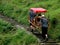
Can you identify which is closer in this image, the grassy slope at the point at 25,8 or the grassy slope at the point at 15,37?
the grassy slope at the point at 15,37

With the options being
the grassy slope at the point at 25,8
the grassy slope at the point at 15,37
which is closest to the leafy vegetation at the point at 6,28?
the grassy slope at the point at 15,37

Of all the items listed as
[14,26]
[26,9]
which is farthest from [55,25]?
[26,9]

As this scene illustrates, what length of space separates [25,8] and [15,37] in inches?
204

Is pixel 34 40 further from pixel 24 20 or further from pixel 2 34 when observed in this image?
pixel 24 20

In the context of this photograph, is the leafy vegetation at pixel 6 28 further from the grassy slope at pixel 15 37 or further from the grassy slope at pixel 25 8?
the grassy slope at pixel 25 8


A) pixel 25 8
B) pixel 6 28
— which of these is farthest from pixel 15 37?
pixel 25 8

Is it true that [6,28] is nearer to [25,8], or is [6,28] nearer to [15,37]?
[15,37]

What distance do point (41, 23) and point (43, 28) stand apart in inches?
14.0

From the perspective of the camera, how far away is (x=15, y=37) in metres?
17.3

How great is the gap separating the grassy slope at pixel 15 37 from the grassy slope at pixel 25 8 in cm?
136

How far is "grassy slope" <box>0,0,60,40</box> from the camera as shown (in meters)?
18.1

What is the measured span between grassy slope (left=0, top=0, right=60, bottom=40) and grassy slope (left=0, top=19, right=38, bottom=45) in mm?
1361

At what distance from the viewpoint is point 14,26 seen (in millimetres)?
19656

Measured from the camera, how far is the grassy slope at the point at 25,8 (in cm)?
1815
